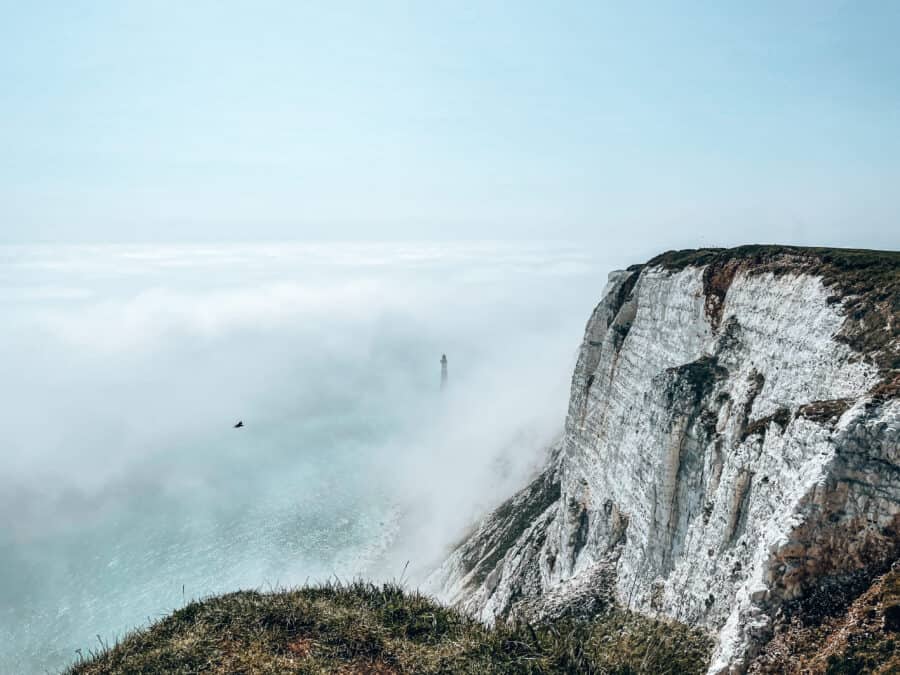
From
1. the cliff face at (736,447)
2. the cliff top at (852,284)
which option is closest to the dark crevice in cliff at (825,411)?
the cliff face at (736,447)

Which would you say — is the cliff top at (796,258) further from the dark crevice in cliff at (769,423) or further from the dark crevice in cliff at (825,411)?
the dark crevice in cliff at (825,411)

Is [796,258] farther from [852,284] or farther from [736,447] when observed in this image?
[736,447]

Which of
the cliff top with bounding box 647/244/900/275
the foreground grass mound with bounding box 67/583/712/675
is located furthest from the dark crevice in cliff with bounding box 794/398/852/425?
the cliff top with bounding box 647/244/900/275

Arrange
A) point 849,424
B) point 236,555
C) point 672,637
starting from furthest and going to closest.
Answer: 1. point 236,555
2. point 672,637
3. point 849,424

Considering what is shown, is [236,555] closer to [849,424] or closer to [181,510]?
[181,510]

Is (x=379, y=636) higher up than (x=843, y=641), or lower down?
lower down

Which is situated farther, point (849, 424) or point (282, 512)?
point (282, 512)

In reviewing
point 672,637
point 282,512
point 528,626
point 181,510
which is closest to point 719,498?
point 672,637

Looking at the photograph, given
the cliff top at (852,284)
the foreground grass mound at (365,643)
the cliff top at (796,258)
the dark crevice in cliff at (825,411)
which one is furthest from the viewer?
the cliff top at (796,258)
